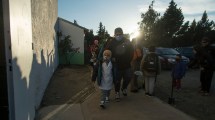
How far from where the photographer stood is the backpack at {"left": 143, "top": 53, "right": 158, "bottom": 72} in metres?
A: 8.02

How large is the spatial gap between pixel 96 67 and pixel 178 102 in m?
3.06

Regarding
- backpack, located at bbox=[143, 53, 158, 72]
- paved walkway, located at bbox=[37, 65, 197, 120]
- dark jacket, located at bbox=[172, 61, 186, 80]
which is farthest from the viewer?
dark jacket, located at bbox=[172, 61, 186, 80]

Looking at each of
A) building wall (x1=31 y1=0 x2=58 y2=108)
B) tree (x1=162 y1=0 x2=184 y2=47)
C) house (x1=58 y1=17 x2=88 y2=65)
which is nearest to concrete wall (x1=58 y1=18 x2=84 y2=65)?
house (x1=58 y1=17 x2=88 y2=65)

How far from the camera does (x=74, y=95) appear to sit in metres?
8.86

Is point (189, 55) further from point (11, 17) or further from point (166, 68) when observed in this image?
point (11, 17)

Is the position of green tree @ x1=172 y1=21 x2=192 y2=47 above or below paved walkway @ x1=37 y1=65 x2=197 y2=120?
above

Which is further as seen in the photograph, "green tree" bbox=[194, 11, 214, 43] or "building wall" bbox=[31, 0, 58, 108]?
"green tree" bbox=[194, 11, 214, 43]

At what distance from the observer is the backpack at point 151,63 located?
802 centimetres

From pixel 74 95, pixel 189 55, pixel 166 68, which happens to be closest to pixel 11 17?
pixel 74 95

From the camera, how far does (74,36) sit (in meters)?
22.5

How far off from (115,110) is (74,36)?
16.5 m

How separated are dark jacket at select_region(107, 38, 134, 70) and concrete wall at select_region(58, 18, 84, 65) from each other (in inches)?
592

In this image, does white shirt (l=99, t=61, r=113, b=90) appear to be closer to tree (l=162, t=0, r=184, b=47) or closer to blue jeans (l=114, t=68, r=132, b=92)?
blue jeans (l=114, t=68, r=132, b=92)

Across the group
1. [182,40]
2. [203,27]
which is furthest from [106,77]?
[203,27]
